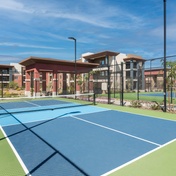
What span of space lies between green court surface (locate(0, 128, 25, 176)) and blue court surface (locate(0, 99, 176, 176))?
0.68ft

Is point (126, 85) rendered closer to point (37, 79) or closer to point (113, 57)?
point (113, 57)

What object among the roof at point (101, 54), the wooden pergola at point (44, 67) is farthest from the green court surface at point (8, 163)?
the roof at point (101, 54)

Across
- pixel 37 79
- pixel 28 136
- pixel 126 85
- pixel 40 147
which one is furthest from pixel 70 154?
pixel 126 85

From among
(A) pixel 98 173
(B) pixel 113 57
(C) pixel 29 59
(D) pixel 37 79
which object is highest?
(B) pixel 113 57

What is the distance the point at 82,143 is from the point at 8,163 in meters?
2.33

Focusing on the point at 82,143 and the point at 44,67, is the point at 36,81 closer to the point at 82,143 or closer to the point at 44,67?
the point at 44,67

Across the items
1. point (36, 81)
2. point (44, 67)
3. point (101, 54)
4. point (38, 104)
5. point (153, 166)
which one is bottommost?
point (153, 166)

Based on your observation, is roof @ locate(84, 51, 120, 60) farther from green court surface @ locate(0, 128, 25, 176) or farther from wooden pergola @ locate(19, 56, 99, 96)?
green court surface @ locate(0, 128, 25, 176)

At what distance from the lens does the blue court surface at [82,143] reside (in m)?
4.55

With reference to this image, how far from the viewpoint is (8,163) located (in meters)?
4.70

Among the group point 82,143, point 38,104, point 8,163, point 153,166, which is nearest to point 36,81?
point 38,104

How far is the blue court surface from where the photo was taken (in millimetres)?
4555

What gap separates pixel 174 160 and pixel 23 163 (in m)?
3.75

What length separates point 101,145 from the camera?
19.8 feet
